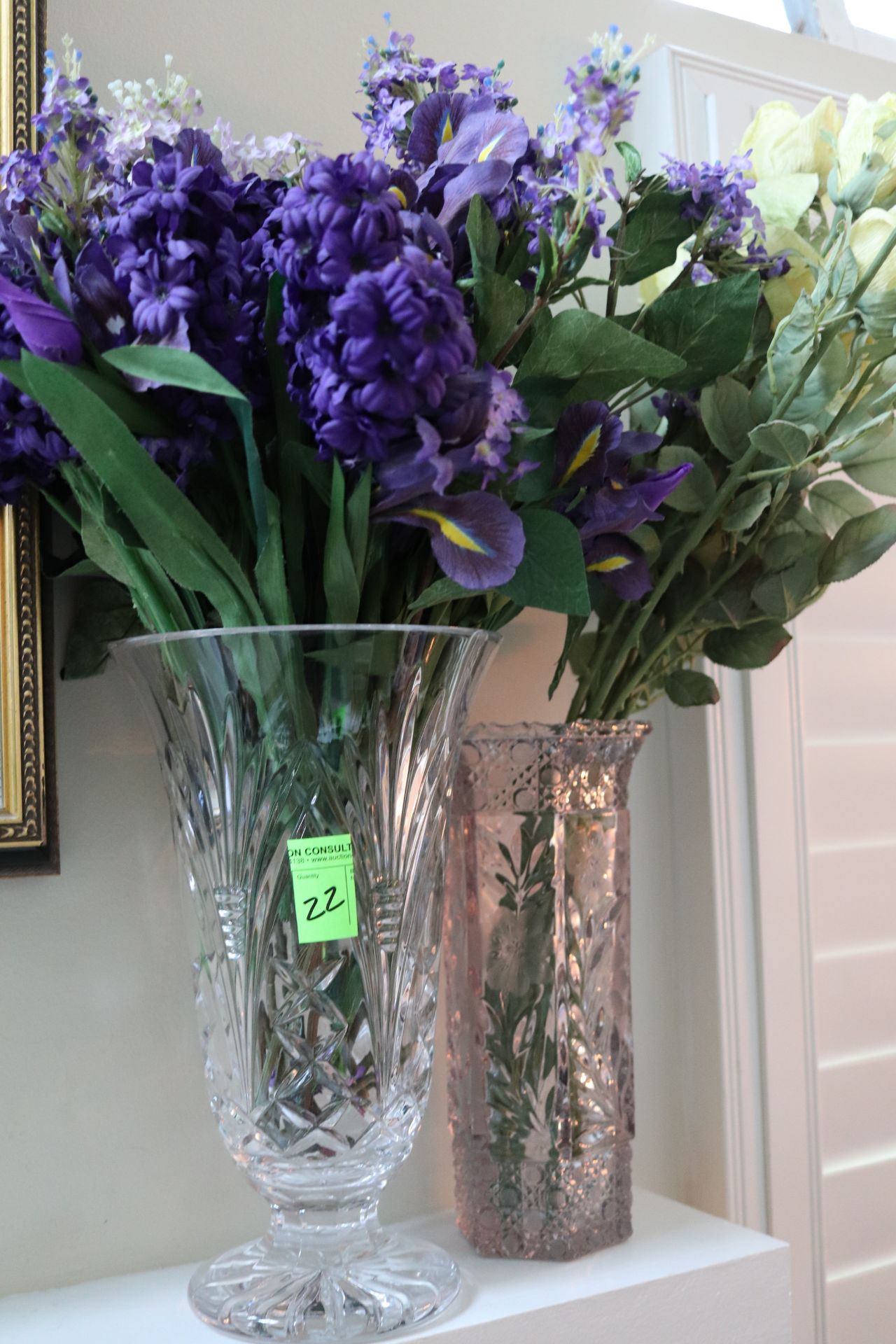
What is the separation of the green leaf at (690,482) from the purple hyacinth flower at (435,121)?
24 cm

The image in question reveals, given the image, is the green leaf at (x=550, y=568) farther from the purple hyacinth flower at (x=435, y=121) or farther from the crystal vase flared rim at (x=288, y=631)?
the purple hyacinth flower at (x=435, y=121)

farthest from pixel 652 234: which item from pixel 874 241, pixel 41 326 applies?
pixel 41 326

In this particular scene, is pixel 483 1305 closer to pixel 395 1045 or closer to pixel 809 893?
pixel 395 1045

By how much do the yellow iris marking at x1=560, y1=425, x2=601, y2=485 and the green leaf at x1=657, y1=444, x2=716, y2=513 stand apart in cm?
11

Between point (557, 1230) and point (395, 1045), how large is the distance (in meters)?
0.21

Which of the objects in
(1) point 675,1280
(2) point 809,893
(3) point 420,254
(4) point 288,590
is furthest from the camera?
(2) point 809,893

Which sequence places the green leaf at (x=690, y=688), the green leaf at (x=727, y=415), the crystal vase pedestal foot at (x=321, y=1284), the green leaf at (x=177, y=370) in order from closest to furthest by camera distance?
1. the green leaf at (x=177, y=370)
2. the crystal vase pedestal foot at (x=321, y=1284)
3. the green leaf at (x=727, y=415)
4. the green leaf at (x=690, y=688)

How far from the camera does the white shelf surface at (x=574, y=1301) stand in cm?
72

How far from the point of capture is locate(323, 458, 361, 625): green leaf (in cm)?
64

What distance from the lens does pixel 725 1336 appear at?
80cm

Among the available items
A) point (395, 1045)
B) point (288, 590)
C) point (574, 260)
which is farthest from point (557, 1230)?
point (574, 260)

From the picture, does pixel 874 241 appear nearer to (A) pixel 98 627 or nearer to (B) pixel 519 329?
(B) pixel 519 329

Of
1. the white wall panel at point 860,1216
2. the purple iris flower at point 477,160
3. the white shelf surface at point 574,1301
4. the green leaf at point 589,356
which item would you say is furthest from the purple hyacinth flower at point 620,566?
the white wall panel at point 860,1216

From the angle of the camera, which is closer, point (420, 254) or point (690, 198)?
point (420, 254)
